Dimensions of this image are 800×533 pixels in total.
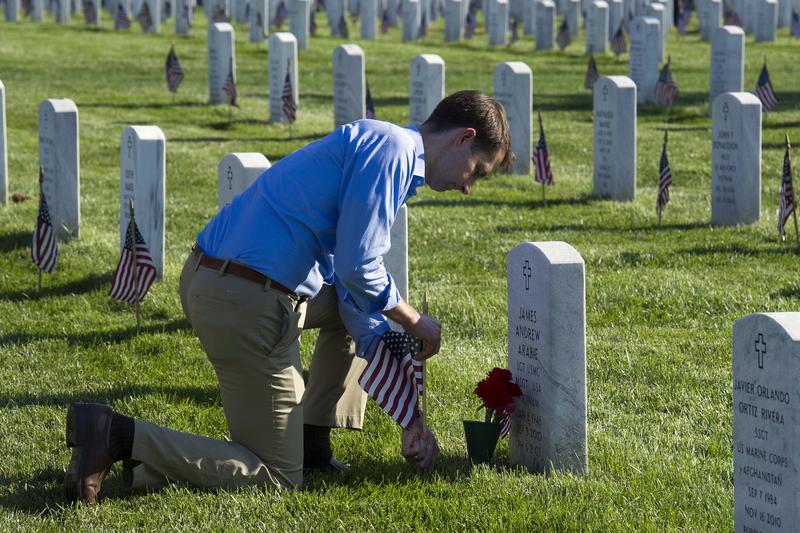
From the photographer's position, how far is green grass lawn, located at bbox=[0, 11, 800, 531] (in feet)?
16.4

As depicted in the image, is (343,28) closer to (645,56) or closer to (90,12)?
(90,12)

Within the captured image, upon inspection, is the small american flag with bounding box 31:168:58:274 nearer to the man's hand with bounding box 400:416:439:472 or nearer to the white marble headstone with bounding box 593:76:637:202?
the man's hand with bounding box 400:416:439:472

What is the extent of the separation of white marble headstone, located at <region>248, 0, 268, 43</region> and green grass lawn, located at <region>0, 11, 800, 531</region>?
1076 centimetres

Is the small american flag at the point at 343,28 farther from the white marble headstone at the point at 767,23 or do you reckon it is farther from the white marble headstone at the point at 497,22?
the white marble headstone at the point at 767,23

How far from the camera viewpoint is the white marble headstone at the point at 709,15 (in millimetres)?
28641

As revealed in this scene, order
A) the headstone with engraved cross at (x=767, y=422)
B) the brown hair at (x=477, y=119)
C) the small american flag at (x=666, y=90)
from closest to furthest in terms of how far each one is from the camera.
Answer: the headstone with engraved cross at (x=767, y=422)
the brown hair at (x=477, y=119)
the small american flag at (x=666, y=90)

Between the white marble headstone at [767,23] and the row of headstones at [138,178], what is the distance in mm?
22254

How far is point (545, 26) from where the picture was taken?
29469 mm

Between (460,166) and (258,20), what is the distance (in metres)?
25.1

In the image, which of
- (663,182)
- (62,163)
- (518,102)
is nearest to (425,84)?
(518,102)

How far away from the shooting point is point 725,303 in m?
8.46

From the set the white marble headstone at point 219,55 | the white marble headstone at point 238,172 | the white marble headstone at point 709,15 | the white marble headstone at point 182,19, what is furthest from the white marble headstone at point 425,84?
the white marble headstone at point 182,19

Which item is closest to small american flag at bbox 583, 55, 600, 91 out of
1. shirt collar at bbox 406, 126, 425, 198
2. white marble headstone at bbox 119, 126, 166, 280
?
white marble headstone at bbox 119, 126, 166, 280

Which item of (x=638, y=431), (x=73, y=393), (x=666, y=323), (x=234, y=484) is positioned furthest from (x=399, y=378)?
(x=666, y=323)
